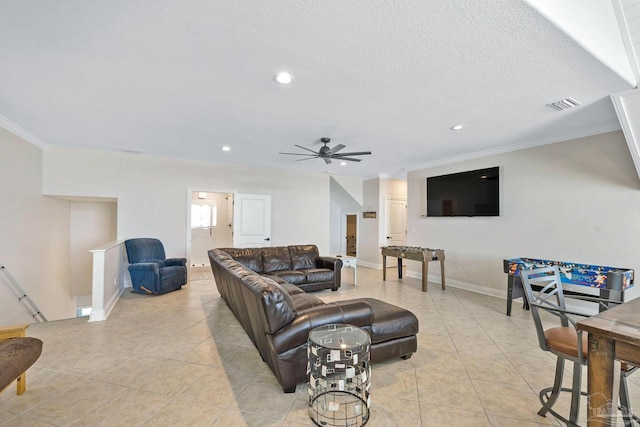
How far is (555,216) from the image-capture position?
4.43 m

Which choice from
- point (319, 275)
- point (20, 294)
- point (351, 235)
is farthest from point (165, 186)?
point (351, 235)

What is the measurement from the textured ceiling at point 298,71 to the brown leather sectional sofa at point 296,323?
6.21ft

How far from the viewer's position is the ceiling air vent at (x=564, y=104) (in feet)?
10.2

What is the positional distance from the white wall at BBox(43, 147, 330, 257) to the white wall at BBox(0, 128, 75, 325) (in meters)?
0.47

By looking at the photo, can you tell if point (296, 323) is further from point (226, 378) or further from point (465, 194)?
point (465, 194)

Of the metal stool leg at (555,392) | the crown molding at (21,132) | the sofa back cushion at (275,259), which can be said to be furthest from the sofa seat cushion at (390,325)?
the crown molding at (21,132)

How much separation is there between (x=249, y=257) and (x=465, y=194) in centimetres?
431

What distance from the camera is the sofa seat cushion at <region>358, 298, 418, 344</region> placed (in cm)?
254

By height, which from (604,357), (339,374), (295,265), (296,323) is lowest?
(339,374)

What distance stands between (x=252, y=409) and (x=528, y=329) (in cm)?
344

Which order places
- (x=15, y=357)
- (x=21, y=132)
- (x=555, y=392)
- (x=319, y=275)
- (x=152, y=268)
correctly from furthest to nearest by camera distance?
(x=319, y=275) → (x=152, y=268) → (x=21, y=132) → (x=555, y=392) → (x=15, y=357)

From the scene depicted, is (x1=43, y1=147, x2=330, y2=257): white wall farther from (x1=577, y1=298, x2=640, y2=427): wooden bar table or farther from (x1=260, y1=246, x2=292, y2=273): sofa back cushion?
(x1=577, y1=298, x2=640, y2=427): wooden bar table

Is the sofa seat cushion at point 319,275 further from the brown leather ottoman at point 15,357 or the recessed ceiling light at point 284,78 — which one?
the brown leather ottoman at point 15,357

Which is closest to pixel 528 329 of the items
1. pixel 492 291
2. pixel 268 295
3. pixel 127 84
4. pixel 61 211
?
pixel 492 291
